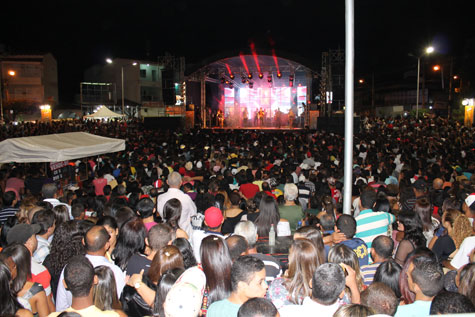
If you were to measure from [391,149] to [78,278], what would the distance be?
1206 cm

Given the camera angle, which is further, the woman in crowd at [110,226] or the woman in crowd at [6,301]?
the woman in crowd at [110,226]

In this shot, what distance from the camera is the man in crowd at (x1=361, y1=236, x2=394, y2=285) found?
3.81m

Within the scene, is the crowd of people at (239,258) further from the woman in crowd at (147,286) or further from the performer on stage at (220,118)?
the performer on stage at (220,118)

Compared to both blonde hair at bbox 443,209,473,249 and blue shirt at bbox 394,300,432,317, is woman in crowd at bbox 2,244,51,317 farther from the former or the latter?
blonde hair at bbox 443,209,473,249

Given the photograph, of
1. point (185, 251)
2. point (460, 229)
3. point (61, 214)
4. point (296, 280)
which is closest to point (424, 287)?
point (296, 280)

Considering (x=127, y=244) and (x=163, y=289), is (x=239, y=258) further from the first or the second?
(x=127, y=244)

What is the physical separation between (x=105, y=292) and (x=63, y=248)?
1.21m

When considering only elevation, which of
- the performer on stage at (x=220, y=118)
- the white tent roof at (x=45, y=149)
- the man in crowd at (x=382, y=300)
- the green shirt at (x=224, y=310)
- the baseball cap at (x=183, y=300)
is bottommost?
the green shirt at (x=224, y=310)

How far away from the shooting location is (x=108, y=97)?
1730 inches

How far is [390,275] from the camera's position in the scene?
11.3ft

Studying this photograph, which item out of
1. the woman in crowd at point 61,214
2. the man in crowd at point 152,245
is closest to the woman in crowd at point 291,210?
the man in crowd at point 152,245

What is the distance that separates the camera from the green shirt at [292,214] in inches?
230

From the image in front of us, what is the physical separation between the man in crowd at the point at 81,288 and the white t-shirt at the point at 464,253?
3358 mm

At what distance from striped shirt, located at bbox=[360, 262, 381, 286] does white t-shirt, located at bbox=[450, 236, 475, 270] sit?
94cm
